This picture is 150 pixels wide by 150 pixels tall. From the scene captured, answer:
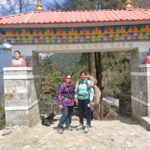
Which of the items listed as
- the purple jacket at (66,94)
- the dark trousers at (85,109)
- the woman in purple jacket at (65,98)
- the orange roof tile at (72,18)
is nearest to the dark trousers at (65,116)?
the woman in purple jacket at (65,98)

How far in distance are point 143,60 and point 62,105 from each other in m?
3.29

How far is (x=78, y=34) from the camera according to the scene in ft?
34.9

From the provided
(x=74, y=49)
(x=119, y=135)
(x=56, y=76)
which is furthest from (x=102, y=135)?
(x=56, y=76)

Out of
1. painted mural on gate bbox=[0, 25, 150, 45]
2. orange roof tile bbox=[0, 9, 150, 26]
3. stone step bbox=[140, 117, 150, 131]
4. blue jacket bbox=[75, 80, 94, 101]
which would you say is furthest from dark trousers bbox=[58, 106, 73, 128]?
orange roof tile bbox=[0, 9, 150, 26]

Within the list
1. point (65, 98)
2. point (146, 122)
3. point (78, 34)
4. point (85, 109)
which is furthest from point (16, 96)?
point (146, 122)

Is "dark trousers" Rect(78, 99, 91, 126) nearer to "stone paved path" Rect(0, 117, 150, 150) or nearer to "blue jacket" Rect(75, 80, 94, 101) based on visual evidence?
"blue jacket" Rect(75, 80, 94, 101)

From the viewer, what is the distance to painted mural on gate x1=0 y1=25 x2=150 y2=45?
10.6m

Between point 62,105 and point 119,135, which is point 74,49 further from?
point 119,135

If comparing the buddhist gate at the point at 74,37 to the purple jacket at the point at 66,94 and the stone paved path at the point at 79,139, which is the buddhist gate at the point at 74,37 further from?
the purple jacket at the point at 66,94

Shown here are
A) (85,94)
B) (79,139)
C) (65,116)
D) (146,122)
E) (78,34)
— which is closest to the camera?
(79,139)

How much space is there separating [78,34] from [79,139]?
376cm

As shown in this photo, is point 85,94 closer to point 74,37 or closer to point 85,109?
point 85,109

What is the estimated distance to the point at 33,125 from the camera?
10477 mm

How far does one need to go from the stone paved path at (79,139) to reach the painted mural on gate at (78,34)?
9.57ft
